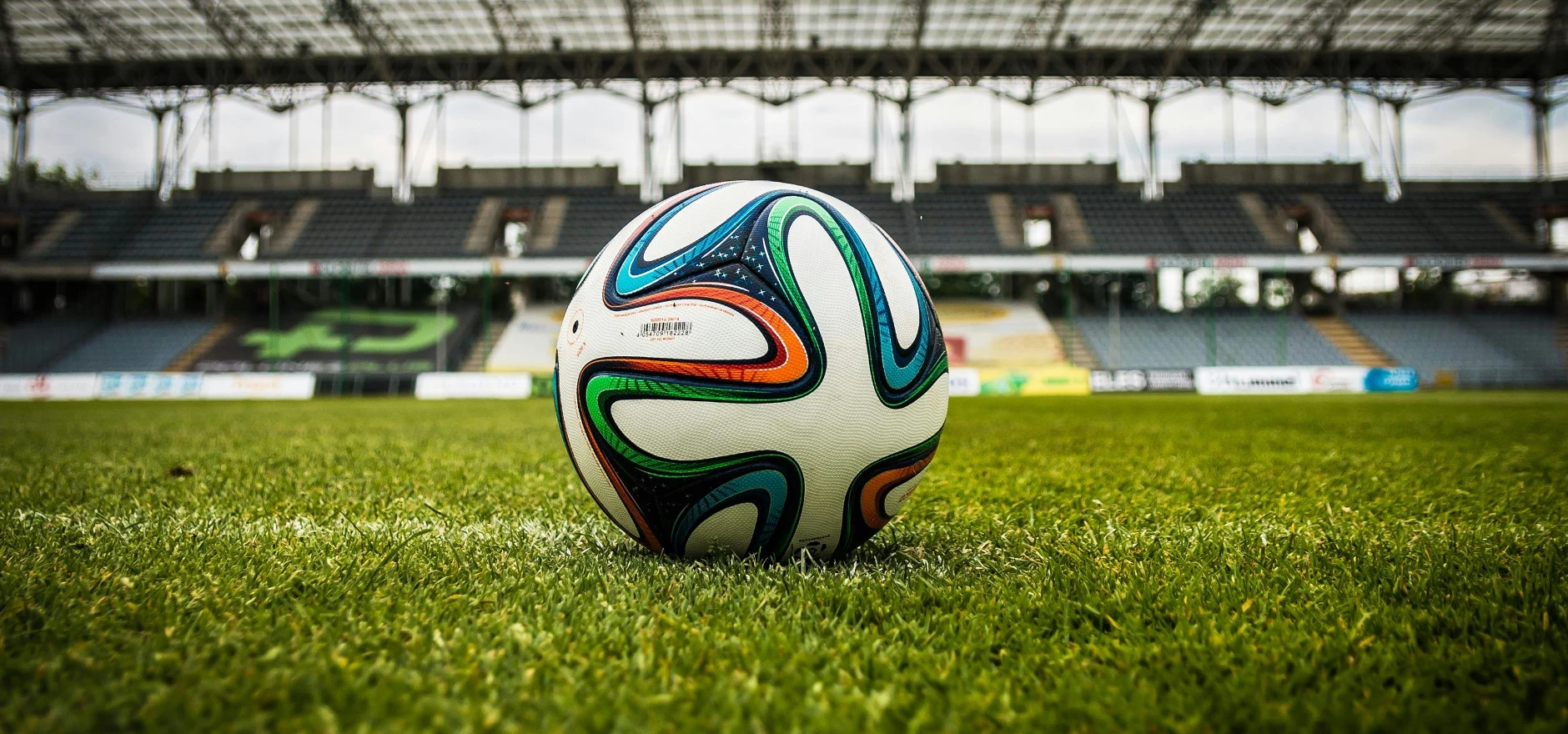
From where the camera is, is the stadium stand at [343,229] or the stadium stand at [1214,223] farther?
the stadium stand at [343,229]

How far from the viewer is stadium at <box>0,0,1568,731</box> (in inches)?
66.2

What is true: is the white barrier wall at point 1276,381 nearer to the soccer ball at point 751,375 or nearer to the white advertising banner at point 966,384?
the white advertising banner at point 966,384

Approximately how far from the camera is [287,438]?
7.91 meters

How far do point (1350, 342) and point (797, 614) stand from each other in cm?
3331

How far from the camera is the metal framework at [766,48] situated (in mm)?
26625

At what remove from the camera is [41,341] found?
29828 mm

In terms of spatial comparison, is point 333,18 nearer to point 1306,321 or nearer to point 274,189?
point 274,189

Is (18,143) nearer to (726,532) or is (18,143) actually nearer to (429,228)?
(429,228)

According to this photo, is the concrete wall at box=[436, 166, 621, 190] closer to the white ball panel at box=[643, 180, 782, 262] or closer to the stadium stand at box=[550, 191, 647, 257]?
the stadium stand at box=[550, 191, 647, 257]

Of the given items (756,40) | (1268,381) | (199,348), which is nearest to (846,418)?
(1268,381)

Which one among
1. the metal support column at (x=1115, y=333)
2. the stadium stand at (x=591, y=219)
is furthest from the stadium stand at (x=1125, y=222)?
the stadium stand at (x=591, y=219)

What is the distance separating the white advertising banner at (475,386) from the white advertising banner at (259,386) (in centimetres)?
307

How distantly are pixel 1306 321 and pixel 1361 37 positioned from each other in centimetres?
943

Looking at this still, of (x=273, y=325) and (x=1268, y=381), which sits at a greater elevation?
(x=273, y=325)
